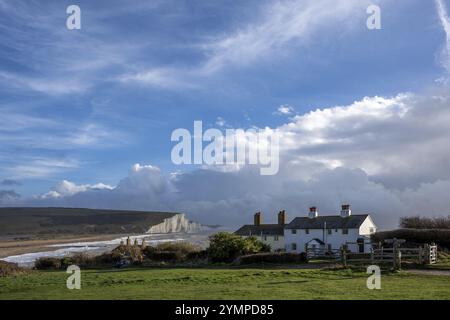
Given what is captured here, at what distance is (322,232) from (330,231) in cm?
132

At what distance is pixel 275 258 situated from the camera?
1713 inches

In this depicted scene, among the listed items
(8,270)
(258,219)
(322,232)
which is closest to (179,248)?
(8,270)

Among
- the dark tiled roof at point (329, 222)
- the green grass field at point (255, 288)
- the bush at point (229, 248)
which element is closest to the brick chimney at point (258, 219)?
the dark tiled roof at point (329, 222)

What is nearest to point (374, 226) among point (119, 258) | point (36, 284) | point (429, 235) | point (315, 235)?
point (315, 235)

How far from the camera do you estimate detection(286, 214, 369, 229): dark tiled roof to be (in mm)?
65062

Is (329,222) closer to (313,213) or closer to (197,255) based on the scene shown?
(313,213)

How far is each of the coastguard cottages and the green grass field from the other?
3444 cm

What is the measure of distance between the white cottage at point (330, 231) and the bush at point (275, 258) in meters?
19.7

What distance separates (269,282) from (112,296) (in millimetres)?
8655

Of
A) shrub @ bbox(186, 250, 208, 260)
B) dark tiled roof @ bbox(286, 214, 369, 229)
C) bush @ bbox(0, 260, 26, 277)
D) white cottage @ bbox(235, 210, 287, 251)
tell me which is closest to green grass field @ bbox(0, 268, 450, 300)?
bush @ bbox(0, 260, 26, 277)

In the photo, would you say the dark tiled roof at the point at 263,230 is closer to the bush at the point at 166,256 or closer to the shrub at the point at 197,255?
the shrub at the point at 197,255

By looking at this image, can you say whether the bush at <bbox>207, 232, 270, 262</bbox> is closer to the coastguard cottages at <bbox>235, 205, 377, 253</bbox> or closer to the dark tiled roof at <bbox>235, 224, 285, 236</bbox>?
the coastguard cottages at <bbox>235, 205, 377, 253</bbox>
